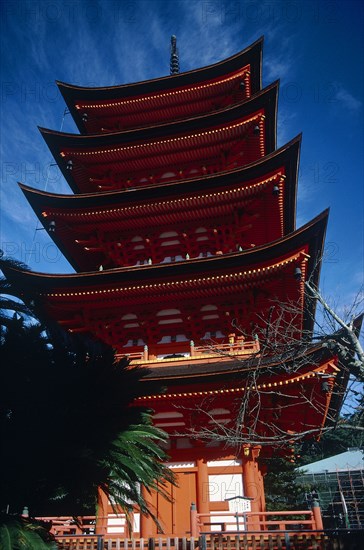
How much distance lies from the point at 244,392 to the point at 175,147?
9.95 meters

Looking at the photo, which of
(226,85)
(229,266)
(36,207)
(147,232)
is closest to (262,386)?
(229,266)

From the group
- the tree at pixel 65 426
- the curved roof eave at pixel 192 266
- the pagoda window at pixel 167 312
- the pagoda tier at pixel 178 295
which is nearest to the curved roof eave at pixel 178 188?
the curved roof eave at pixel 192 266

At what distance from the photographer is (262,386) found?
9.36 m

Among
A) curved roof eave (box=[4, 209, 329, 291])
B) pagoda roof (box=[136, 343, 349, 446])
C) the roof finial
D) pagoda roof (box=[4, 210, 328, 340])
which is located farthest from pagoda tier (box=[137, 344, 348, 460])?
the roof finial

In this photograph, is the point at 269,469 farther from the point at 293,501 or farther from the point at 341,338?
the point at 341,338

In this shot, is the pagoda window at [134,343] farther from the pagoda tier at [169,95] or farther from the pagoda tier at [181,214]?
the pagoda tier at [169,95]

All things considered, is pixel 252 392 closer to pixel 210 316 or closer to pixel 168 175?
pixel 210 316

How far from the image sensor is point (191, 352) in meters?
11.5

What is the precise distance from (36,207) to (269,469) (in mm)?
17200

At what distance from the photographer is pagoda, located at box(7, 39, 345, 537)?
9969mm

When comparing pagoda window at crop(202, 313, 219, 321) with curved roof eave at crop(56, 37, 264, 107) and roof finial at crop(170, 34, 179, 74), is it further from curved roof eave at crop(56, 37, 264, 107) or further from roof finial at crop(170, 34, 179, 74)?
roof finial at crop(170, 34, 179, 74)

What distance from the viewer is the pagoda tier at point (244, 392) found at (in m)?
9.02

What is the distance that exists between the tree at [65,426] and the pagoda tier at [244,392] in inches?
84.9

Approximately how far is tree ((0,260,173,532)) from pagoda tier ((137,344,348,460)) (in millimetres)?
2157
